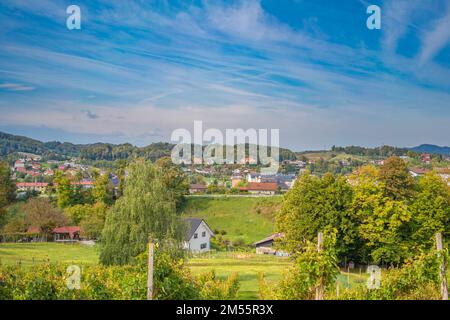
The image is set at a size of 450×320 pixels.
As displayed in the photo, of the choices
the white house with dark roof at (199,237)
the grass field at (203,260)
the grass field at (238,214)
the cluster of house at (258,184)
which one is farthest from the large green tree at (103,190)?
the white house with dark roof at (199,237)

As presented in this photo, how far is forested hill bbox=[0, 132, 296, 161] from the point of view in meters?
17.0

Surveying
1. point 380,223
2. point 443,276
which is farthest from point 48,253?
point 443,276

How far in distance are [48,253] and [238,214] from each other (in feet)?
47.1

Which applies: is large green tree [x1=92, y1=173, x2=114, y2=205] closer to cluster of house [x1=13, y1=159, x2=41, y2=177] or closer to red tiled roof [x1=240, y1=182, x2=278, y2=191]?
cluster of house [x1=13, y1=159, x2=41, y2=177]

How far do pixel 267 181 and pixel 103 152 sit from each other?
1773 centimetres

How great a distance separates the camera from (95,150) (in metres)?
24.4

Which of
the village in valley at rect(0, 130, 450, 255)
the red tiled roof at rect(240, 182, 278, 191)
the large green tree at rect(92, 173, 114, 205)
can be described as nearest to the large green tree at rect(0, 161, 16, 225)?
the village in valley at rect(0, 130, 450, 255)

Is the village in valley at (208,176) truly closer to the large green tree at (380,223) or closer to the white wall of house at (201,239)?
the white wall of house at (201,239)

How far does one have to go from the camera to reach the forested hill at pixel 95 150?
16984 mm

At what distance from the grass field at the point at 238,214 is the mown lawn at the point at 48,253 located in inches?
367

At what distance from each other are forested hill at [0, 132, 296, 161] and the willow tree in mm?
5117

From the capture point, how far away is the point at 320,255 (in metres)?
6.42
